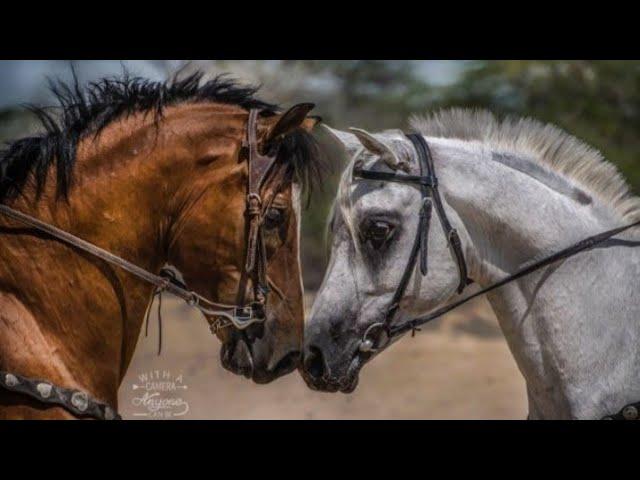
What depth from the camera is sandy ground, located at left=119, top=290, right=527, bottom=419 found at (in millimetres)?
10148

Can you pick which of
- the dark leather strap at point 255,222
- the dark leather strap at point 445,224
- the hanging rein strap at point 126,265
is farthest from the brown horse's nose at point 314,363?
the dark leather strap at point 445,224

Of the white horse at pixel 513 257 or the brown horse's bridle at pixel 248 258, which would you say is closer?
the brown horse's bridle at pixel 248 258

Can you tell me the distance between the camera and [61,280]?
377cm

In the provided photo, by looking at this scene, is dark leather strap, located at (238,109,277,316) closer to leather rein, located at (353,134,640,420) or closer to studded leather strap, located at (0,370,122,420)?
leather rein, located at (353,134,640,420)

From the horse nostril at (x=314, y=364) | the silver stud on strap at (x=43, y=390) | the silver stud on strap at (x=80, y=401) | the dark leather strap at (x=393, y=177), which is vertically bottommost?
the horse nostril at (x=314, y=364)

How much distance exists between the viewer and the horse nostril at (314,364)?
4121 millimetres

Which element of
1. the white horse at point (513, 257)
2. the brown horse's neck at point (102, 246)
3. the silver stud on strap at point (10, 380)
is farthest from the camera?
the white horse at point (513, 257)

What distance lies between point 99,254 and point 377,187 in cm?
131

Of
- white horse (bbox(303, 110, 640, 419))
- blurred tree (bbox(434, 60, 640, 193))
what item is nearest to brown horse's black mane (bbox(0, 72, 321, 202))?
white horse (bbox(303, 110, 640, 419))

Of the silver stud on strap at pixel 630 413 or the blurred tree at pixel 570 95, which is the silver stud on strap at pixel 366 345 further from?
the blurred tree at pixel 570 95

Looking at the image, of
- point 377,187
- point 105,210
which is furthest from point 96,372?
point 377,187

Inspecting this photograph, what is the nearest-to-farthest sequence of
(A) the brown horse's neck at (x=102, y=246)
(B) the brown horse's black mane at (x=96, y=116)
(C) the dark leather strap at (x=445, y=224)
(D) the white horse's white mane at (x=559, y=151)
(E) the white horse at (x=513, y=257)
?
(A) the brown horse's neck at (x=102, y=246), (B) the brown horse's black mane at (x=96, y=116), (E) the white horse at (x=513, y=257), (C) the dark leather strap at (x=445, y=224), (D) the white horse's white mane at (x=559, y=151)

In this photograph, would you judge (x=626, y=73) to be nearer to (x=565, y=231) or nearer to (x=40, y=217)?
(x=565, y=231)

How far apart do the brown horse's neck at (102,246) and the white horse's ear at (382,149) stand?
22.9 inches
